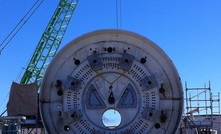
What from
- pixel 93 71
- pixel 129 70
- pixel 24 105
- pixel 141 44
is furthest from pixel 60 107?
pixel 24 105

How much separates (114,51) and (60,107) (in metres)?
1.82

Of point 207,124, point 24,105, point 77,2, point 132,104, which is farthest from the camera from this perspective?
point 77,2

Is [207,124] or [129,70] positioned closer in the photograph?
[129,70]

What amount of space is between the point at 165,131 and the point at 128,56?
6.32 feet

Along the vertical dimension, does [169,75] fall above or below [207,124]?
above

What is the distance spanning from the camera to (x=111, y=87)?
363 inches

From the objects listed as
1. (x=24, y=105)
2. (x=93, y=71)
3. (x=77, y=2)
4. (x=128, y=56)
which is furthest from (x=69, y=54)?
(x=77, y=2)

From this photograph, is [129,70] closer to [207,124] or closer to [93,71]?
[93,71]

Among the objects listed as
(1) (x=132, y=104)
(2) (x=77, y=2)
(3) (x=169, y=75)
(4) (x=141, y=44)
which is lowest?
(1) (x=132, y=104)

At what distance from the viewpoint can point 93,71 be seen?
9.18m

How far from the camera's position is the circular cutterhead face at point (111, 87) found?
355 inches

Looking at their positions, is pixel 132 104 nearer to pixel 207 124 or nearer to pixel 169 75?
pixel 169 75

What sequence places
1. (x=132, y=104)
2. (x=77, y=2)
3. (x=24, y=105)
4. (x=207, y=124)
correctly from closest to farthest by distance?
(x=132, y=104), (x=207, y=124), (x=24, y=105), (x=77, y=2)

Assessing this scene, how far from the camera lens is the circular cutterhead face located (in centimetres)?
901
